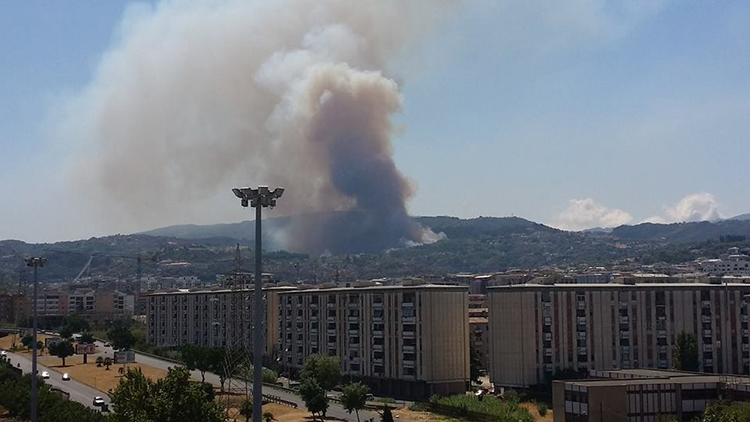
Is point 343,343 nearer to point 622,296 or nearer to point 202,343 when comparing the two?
point 622,296

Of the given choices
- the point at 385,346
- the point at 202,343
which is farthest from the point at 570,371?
the point at 202,343

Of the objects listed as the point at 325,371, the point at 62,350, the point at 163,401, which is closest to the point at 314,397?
the point at 325,371

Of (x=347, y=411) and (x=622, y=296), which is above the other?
(x=622, y=296)

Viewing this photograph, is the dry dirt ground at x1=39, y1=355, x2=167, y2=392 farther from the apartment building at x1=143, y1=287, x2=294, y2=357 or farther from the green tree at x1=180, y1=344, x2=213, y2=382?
the apartment building at x1=143, y1=287, x2=294, y2=357

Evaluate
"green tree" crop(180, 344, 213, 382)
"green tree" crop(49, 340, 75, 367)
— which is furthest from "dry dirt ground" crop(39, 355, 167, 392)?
"green tree" crop(180, 344, 213, 382)

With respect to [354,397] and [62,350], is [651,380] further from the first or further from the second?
[62,350]

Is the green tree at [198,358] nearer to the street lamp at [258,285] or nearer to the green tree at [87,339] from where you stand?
the green tree at [87,339]
